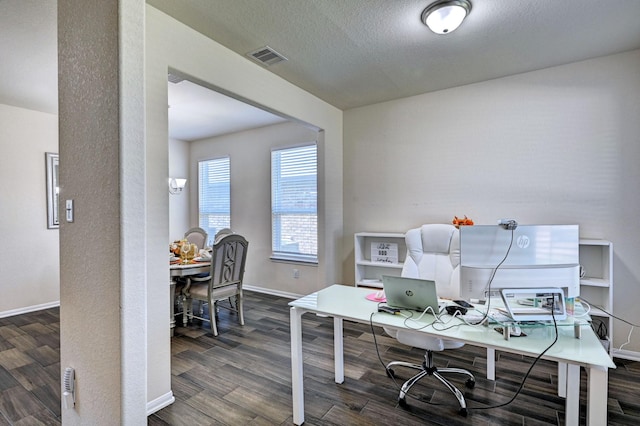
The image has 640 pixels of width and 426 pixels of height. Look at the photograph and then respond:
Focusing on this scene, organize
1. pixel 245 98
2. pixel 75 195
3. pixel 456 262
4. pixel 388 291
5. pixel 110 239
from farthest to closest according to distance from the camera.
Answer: pixel 245 98 < pixel 456 262 < pixel 388 291 < pixel 75 195 < pixel 110 239

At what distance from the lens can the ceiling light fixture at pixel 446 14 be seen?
6.39ft

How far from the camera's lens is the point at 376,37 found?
2.36m

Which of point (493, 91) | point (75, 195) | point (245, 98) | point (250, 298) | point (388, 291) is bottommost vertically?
point (250, 298)

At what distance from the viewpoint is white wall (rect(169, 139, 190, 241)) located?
18.5 feet

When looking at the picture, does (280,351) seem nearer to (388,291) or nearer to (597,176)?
(388,291)

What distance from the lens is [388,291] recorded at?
68.8 inches

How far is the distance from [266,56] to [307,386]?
8.63ft

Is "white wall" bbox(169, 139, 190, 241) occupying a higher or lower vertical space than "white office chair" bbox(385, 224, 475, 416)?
higher

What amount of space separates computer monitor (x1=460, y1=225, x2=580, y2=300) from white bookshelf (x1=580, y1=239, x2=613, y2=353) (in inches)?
57.1

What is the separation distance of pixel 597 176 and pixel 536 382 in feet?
6.04

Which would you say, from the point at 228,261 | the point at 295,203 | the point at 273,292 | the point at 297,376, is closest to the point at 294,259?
the point at 273,292

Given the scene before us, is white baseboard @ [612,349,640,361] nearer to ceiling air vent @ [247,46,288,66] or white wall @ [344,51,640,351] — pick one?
white wall @ [344,51,640,351]

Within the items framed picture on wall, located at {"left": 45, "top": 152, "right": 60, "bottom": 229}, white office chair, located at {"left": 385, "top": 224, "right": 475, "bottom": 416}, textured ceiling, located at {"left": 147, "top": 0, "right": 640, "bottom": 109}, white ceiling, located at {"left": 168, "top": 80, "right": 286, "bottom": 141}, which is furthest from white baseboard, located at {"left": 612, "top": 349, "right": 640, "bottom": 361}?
framed picture on wall, located at {"left": 45, "top": 152, "right": 60, "bottom": 229}

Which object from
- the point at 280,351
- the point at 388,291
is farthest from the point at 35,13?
the point at 280,351
